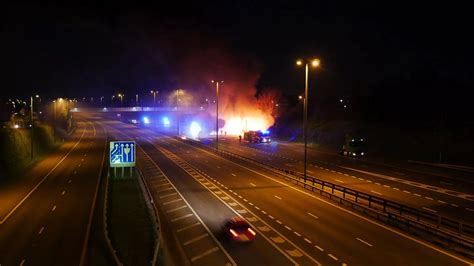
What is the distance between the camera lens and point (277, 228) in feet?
87.6

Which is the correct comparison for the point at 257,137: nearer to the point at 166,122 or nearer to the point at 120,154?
the point at 120,154

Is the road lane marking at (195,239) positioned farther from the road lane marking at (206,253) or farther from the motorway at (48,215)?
the motorway at (48,215)

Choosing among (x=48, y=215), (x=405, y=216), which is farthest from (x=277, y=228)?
(x=48, y=215)

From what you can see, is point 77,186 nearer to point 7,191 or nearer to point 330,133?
point 7,191

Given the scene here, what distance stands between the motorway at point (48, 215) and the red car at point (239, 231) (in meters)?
7.41

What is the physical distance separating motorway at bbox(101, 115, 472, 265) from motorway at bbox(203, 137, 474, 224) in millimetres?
6335

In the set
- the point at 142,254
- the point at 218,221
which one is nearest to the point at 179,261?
the point at 142,254

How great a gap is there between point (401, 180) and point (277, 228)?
23.4 meters

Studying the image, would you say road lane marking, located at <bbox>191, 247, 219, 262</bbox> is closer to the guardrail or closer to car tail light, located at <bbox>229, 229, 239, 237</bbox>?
car tail light, located at <bbox>229, 229, 239, 237</bbox>

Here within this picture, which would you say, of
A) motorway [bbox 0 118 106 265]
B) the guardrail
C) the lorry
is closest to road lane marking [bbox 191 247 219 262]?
motorway [bbox 0 118 106 265]

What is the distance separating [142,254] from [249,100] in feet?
314

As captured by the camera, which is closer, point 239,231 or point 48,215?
point 239,231

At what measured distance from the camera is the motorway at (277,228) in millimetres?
21297

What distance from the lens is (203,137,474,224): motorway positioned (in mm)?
33844
